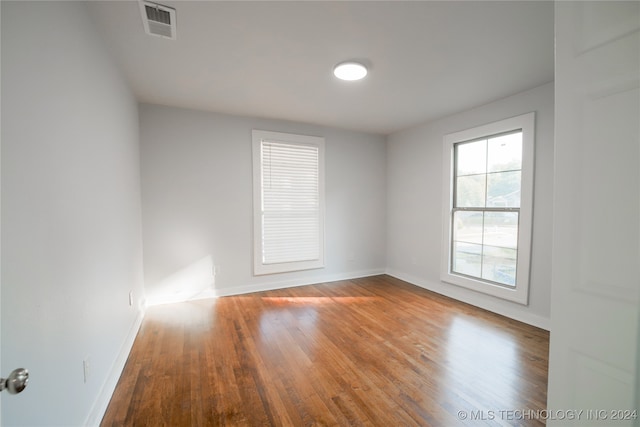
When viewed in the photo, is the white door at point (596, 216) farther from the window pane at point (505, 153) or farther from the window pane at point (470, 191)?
the window pane at point (470, 191)

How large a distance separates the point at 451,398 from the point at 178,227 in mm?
3408

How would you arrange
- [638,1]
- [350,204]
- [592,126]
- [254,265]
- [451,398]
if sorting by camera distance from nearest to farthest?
[638,1], [592,126], [451,398], [254,265], [350,204]

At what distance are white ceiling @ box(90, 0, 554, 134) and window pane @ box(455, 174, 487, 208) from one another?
3.16 ft

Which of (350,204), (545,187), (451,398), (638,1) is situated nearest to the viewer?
(638,1)

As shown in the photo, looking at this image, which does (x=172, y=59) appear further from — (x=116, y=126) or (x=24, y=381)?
(x=24, y=381)

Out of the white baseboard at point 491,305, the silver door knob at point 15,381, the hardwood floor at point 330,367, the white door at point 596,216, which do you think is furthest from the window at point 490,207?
the silver door knob at point 15,381

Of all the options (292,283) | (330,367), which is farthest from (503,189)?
(292,283)

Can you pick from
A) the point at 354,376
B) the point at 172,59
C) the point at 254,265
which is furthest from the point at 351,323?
the point at 172,59

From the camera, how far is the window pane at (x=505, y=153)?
3.03 meters

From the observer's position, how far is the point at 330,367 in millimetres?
2084

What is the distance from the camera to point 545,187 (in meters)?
2.75

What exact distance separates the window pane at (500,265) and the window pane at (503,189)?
1.84 feet

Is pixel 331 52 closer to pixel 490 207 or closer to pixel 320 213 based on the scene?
pixel 320 213

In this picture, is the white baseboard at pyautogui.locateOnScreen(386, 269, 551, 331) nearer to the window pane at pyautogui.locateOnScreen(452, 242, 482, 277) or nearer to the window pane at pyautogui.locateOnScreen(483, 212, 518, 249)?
the window pane at pyautogui.locateOnScreen(452, 242, 482, 277)
